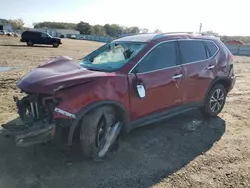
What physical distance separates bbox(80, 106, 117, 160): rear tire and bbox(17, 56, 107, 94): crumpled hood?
49cm

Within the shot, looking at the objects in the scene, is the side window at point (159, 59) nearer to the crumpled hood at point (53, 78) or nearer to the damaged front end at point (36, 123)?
the crumpled hood at point (53, 78)

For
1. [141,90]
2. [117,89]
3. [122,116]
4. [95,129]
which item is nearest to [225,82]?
[141,90]

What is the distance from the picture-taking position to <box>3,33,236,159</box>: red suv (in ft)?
10.7

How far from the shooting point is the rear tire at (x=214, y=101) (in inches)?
→ 210

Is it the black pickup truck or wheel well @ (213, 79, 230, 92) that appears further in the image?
the black pickup truck

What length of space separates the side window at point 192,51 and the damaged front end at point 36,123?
262 centimetres

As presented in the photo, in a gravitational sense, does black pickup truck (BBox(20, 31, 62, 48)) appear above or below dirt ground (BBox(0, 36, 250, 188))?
above

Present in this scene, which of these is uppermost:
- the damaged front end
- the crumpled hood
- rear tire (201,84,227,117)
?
the crumpled hood

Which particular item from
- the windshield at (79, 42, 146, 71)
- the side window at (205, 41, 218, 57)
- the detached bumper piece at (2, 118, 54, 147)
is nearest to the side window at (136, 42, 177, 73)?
the windshield at (79, 42, 146, 71)

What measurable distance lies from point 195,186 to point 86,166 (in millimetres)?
1480

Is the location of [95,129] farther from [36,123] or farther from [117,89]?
[36,123]

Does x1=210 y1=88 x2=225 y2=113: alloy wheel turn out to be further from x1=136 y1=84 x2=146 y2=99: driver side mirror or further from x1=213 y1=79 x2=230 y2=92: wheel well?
x1=136 y1=84 x2=146 y2=99: driver side mirror

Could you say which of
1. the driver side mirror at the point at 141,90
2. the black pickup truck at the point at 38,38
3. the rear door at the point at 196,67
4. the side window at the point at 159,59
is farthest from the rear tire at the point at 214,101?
the black pickup truck at the point at 38,38

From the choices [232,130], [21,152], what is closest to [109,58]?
[21,152]
